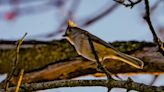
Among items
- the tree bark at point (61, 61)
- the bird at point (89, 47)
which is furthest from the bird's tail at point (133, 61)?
the tree bark at point (61, 61)

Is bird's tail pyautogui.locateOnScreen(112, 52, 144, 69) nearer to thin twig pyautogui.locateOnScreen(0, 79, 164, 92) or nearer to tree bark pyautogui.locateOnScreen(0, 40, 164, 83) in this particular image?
thin twig pyautogui.locateOnScreen(0, 79, 164, 92)

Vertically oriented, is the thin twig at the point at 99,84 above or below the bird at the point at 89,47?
below

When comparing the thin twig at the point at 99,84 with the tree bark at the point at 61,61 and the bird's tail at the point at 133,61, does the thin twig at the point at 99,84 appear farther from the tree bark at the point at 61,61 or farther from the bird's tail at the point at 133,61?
the tree bark at the point at 61,61

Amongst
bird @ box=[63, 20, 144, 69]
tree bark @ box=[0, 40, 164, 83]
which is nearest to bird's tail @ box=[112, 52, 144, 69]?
bird @ box=[63, 20, 144, 69]

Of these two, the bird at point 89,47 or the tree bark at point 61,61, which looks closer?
the bird at point 89,47

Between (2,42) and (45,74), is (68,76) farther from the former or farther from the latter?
(2,42)

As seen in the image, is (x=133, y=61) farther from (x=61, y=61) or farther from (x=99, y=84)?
(x=61, y=61)

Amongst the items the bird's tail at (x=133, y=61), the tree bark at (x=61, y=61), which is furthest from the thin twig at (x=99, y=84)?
the tree bark at (x=61, y=61)

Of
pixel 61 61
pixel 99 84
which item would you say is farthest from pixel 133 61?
pixel 61 61

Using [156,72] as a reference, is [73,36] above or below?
above

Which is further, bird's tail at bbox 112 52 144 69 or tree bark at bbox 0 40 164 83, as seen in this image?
tree bark at bbox 0 40 164 83

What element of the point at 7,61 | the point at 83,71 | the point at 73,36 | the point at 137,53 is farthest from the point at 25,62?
the point at 73,36
